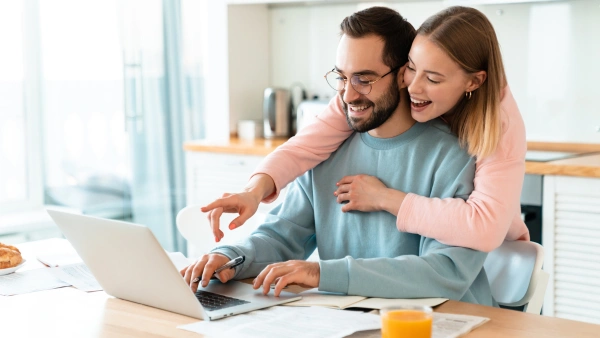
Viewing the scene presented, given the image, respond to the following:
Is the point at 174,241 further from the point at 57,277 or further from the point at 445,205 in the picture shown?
the point at 445,205

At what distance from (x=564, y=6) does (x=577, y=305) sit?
118cm

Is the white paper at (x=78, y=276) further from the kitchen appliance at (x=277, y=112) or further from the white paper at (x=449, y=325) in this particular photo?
the kitchen appliance at (x=277, y=112)

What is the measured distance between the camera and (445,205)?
1.50 m

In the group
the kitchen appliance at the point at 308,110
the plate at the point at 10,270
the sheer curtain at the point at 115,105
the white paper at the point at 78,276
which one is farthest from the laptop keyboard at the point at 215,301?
the sheer curtain at the point at 115,105

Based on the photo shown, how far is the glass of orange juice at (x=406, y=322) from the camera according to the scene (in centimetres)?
110

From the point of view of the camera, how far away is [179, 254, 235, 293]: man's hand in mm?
1495

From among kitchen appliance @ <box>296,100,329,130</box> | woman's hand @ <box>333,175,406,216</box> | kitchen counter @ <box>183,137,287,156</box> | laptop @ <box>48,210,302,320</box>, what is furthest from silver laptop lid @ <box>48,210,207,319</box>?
kitchen appliance @ <box>296,100,329,130</box>

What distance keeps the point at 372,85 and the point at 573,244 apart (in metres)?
1.32

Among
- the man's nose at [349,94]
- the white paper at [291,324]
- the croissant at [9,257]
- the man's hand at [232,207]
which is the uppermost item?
the man's nose at [349,94]

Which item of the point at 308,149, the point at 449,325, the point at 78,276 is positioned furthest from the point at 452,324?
the point at 78,276

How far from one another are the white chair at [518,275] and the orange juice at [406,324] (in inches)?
21.5

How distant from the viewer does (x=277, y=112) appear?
3.69 m

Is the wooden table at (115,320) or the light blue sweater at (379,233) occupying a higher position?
the light blue sweater at (379,233)

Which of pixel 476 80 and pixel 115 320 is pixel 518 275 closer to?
pixel 476 80
